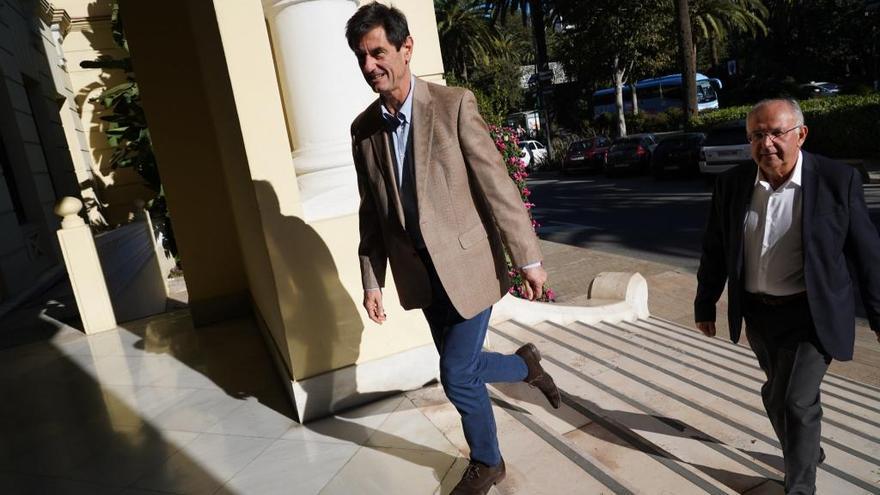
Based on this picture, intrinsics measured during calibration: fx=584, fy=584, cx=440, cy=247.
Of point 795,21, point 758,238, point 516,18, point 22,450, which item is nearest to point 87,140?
point 22,450

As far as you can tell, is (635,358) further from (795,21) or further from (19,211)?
(795,21)

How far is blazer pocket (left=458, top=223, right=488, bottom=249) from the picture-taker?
2.21m

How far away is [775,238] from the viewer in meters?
2.44

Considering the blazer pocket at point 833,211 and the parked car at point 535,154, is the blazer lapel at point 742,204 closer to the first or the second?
the blazer pocket at point 833,211

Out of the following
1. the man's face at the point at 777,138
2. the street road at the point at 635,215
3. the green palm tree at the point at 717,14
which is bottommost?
the street road at the point at 635,215

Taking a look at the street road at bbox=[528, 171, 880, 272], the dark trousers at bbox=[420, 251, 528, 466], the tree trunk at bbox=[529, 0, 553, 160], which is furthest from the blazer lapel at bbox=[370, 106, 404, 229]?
the tree trunk at bbox=[529, 0, 553, 160]

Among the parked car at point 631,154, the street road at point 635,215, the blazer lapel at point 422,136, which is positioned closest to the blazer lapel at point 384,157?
the blazer lapel at point 422,136

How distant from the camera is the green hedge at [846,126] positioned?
1611 centimetres

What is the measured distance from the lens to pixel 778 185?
2.46 metres

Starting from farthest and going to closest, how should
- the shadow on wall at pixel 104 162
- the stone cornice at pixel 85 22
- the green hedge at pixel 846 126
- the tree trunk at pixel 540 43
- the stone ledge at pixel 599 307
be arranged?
the tree trunk at pixel 540 43, the green hedge at pixel 846 126, the shadow on wall at pixel 104 162, the stone cornice at pixel 85 22, the stone ledge at pixel 599 307

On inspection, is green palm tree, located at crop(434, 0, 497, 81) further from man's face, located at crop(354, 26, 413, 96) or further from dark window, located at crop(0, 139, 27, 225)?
man's face, located at crop(354, 26, 413, 96)

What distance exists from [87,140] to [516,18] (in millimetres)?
48345

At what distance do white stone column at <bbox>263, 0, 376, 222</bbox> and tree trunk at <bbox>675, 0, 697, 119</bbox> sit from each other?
64.1ft

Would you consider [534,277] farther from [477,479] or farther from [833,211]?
[833,211]
